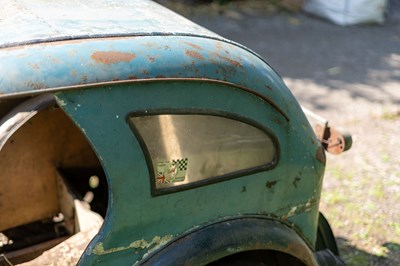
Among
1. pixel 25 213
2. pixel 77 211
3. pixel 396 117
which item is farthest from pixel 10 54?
pixel 396 117

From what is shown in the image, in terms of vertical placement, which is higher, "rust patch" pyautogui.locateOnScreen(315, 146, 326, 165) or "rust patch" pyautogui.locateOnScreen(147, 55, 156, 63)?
"rust patch" pyautogui.locateOnScreen(147, 55, 156, 63)

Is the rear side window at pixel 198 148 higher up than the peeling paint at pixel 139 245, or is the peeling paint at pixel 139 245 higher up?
the rear side window at pixel 198 148

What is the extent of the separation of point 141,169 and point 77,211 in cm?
100

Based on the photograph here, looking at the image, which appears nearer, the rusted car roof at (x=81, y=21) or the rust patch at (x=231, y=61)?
the rusted car roof at (x=81, y=21)

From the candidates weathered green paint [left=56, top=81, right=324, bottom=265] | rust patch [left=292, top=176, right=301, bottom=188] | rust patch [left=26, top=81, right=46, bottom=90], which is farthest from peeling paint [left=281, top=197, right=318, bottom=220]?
rust patch [left=26, top=81, right=46, bottom=90]

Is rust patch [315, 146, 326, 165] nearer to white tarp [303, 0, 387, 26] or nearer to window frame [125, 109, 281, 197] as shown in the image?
window frame [125, 109, 281, 197]

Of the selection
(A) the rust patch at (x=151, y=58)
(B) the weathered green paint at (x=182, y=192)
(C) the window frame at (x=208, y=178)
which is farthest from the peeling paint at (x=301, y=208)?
(A) the rust patch at (x=151, y=58)

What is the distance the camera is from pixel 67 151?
9.45ft

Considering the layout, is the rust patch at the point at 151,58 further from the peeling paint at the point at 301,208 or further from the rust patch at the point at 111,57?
the peeling paint at the point at 301,208

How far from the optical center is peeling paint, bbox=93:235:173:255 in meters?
1.78

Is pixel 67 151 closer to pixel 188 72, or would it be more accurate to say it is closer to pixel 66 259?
pixel 66 259

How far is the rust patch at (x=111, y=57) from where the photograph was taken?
1726mm

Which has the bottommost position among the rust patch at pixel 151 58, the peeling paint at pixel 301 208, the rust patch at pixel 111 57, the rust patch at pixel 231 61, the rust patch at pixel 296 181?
the peeling paint at pixel 301 208

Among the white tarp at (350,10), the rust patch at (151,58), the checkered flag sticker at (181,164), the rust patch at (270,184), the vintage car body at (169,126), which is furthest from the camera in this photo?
the white tarp at (350,10)
